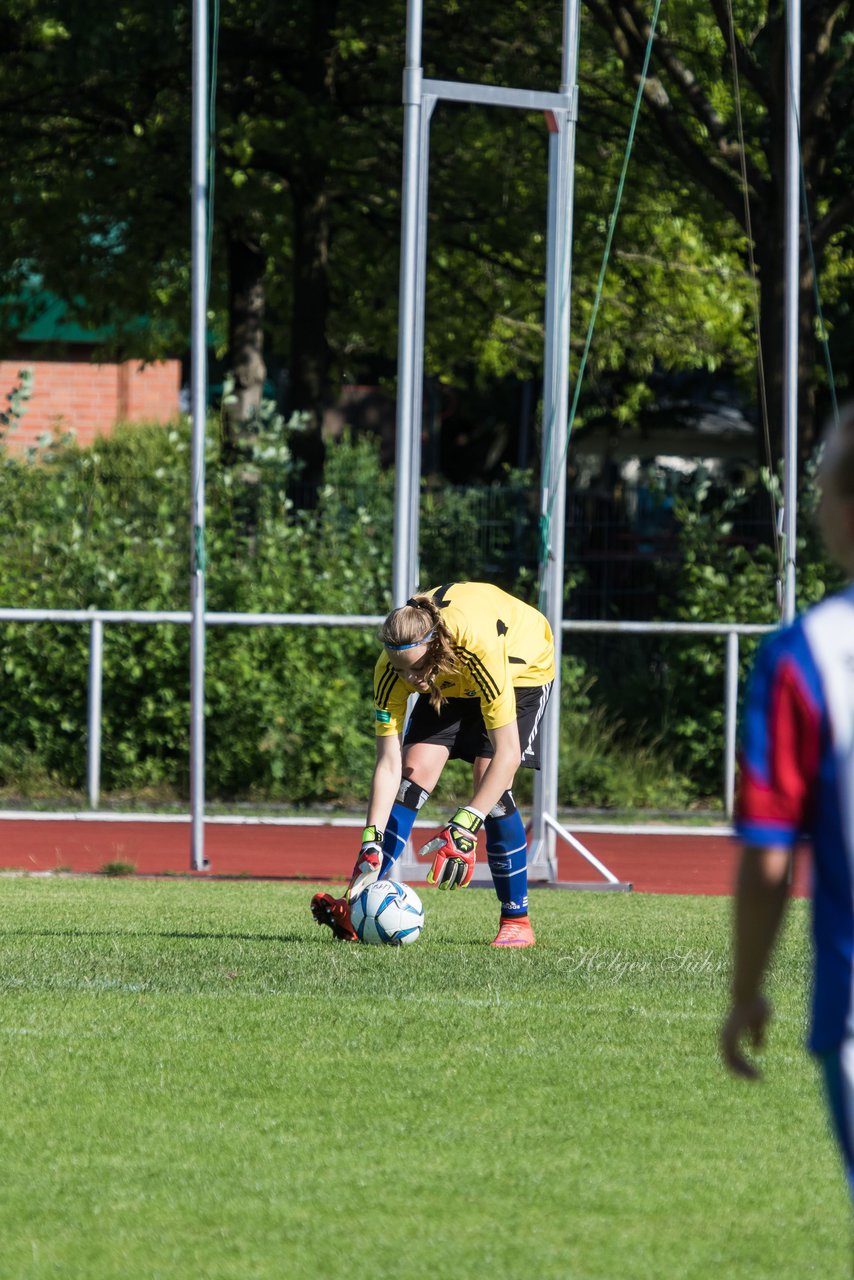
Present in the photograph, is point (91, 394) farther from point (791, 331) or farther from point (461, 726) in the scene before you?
point (461, 726)

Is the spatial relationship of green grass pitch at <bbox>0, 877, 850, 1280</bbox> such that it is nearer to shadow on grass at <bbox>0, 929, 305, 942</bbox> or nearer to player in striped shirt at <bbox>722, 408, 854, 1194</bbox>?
shadow on grass at <bbox>0, 929, 305, 942</bbox>

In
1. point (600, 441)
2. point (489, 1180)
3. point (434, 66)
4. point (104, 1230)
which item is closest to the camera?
point (104, 1230)

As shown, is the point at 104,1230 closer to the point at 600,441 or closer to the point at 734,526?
the point at 734,526

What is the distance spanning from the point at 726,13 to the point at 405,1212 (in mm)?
13790

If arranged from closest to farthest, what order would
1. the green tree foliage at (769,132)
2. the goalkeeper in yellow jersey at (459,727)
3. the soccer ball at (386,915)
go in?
the goalkeeper in yellow jersey at (459,727) → the soccer ball at (386,915) → the green tree foliage at (769,132)

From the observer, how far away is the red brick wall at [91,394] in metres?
32.5

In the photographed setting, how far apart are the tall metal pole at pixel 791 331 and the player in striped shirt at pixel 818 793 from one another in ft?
29.4

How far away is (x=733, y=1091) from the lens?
18.6 ft

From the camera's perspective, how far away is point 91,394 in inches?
1328

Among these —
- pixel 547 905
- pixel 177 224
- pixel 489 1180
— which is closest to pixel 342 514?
pixel 177 224

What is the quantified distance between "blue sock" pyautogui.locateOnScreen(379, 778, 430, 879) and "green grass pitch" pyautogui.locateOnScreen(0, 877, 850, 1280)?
46 cm

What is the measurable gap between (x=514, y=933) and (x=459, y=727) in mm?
993

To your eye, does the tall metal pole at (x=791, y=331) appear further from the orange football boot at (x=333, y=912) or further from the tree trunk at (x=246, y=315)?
the tree trunk at (x=246, y=315)

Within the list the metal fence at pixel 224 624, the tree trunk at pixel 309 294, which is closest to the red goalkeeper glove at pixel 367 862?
the metal fence at pixel 224 624
